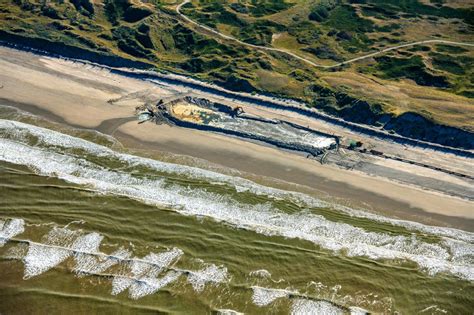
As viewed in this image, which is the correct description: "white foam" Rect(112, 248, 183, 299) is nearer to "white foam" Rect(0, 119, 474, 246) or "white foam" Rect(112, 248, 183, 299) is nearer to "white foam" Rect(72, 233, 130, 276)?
"white foam" Rect(72, 233, 130, 276)

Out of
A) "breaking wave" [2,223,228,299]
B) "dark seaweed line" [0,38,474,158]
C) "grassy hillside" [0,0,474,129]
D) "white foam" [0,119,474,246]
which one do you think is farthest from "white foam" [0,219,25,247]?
"grassy hillside" [0,0,474,129]

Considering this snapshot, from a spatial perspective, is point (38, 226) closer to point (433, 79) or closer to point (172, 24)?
point (172, 24)

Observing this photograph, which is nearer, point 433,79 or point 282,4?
point 433,79

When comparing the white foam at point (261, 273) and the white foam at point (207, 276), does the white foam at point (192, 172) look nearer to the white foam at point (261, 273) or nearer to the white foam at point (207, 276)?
the white foam at point (261, 273)

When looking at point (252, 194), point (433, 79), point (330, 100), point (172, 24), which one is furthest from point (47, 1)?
point (433, 79)

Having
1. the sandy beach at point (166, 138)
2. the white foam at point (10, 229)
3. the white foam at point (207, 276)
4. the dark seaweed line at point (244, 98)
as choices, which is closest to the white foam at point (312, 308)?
the white foam at point (207, 276)

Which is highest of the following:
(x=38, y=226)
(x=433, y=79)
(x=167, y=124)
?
(x=433, y=79)

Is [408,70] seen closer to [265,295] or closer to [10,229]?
[265,295]
